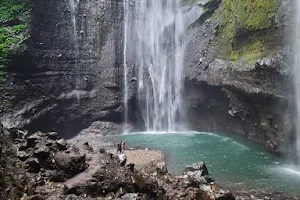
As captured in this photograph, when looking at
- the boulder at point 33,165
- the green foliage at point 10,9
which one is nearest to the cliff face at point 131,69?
the green foliage at point 10,9

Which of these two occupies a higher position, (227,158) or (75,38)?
(75,38)

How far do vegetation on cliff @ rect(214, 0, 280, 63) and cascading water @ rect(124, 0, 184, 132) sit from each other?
17.1 feet

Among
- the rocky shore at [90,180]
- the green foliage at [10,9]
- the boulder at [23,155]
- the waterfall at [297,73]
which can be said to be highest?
the green foliage at [10,9]

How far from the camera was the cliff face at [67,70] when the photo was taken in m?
22.4

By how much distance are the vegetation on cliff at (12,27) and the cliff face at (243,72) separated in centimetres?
1457

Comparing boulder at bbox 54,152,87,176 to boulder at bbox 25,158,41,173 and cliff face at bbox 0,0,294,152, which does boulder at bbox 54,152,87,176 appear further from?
cliff face at bbox 0,0,294,152

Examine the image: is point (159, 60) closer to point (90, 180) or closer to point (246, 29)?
point (246, 29)

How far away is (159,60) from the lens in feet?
94.6

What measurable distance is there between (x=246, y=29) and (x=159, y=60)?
10.9 m

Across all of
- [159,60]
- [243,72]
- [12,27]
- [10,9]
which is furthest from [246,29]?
[10,9]

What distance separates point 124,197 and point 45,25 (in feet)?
70.3

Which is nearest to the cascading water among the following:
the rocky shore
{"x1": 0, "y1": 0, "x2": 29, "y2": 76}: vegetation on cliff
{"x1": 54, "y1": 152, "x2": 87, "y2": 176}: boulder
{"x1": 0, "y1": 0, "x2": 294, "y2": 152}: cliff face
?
{"x1": 0, "y1": 0, "x2": 294, "y2": 152}: cliff face

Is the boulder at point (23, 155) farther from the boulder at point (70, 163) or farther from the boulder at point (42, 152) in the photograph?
the boulder at point (70, 163)

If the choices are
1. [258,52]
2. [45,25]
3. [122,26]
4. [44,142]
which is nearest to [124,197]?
[44,142]
